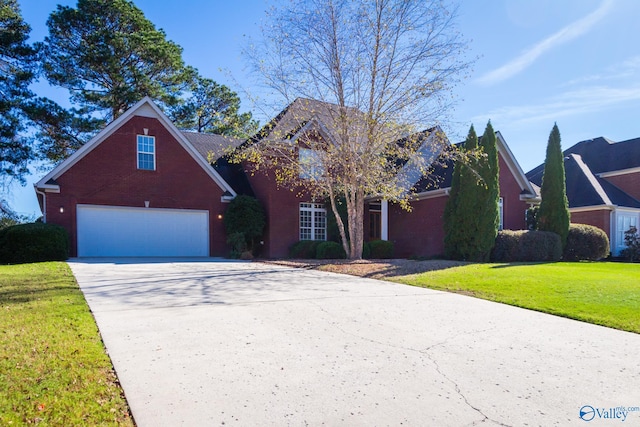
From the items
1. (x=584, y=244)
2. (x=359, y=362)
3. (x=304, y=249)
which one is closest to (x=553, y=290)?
(x=359, y=362)

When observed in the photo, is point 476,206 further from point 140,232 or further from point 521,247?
point 140,232

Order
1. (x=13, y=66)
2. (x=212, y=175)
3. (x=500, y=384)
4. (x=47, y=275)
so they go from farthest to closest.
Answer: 1. (x=13, y=66)
2. (x=212, y=175)
3. (x=47, y=275)
4. (x=500, y=384)

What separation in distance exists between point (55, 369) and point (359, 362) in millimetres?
2736

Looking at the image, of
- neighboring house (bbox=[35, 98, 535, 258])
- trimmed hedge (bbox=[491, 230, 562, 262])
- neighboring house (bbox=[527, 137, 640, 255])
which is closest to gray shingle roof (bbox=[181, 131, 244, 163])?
neighboring house (bbox=[35, 98, 535, 258])

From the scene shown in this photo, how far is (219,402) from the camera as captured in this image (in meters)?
3.24

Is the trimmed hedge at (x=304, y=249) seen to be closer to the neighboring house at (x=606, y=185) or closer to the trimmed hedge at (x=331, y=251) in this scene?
the trimmed hedge at (x=331, y=251)

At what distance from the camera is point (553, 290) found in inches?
325

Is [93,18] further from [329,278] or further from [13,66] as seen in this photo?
[329,278]

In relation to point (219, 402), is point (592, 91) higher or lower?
higher

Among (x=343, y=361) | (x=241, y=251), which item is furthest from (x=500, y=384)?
(x=241, y=251)

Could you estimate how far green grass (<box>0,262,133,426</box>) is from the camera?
2938 mm

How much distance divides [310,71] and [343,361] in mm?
11616

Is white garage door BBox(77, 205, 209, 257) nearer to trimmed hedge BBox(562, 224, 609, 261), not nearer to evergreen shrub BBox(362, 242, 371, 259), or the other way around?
evergreen shrub BBox(362, 242, 371, 259)

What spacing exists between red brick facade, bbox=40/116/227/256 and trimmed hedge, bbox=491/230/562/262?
1175cm
